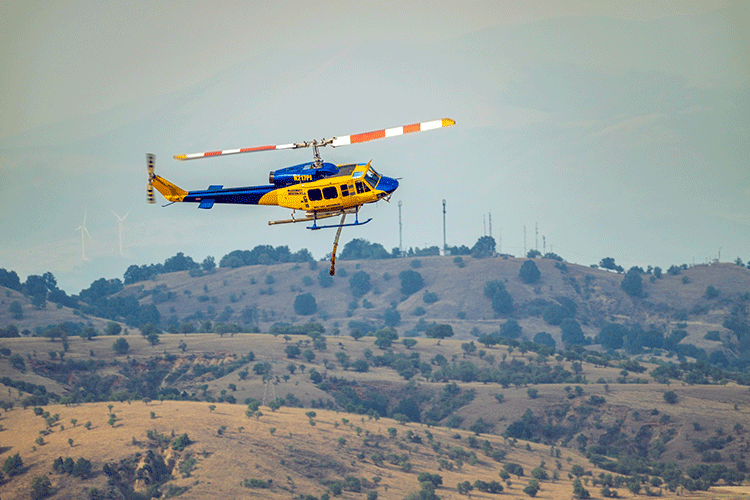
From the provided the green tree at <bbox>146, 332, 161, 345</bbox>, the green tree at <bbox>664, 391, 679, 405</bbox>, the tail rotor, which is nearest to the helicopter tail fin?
the tail rotor

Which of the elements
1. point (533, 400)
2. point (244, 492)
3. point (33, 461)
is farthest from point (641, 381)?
point (33, 461)

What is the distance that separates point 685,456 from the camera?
15712 cm

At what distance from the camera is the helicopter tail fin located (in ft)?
183

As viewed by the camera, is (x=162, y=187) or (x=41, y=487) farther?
(x=41, y=487)

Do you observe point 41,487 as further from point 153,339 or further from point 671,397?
point 671,397

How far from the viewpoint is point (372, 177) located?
51.2 metres

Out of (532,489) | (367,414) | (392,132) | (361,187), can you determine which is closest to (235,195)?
(361,187)

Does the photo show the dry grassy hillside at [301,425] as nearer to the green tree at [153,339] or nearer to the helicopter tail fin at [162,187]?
the green tree at [153,339]

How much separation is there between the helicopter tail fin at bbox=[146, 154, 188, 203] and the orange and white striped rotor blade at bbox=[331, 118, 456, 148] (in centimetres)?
1133

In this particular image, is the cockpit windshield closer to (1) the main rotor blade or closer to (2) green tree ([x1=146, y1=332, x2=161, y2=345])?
(1) the main rotor blade

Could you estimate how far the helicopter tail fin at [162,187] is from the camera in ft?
183

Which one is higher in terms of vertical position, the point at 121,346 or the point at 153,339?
the point at 153,339

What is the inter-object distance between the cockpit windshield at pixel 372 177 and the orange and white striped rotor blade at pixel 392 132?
244 centimetres

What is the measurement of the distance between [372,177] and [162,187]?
1379cm
